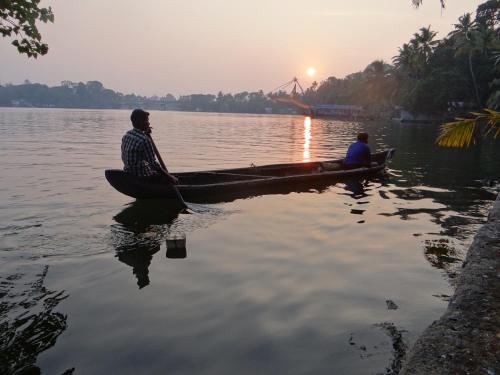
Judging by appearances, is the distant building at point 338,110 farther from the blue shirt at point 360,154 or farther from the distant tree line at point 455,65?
the blue shirt at point 360,154

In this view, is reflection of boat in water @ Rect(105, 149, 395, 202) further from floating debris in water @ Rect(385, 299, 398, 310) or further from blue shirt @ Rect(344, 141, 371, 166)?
floating debris in water @ Rect(385, 299, 398, 310)

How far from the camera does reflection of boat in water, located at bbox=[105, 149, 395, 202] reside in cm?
914

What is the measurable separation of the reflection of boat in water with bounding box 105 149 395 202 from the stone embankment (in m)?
6.31

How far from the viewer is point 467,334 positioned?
3.47m

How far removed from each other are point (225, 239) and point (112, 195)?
4705mm

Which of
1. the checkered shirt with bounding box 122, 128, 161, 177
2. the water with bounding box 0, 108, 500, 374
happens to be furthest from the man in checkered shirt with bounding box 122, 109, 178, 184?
the water with bounding box 0, 108, 500, 374

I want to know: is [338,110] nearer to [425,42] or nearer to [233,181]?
[425,42]

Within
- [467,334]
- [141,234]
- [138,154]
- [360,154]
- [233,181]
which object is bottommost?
[141,234]

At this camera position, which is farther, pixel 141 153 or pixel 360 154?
pixel 360 154

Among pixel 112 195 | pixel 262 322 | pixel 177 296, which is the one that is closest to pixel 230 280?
pixel 177 296

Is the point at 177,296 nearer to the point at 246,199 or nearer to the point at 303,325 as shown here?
the point at 303,325

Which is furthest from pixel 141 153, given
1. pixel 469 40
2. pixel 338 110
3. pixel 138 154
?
pixel 338 110

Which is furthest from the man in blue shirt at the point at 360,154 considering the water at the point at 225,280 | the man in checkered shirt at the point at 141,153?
the man in checkered shirt at the point at 141,153

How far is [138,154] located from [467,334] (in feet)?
23.3
